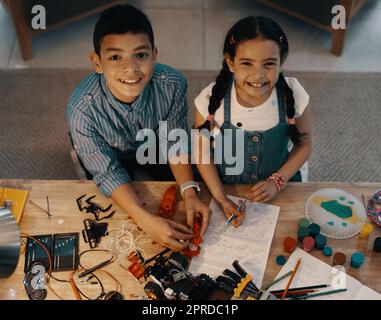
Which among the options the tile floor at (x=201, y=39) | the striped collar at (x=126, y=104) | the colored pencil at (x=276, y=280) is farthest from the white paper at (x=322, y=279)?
the tile floor at (x=201, y=39)

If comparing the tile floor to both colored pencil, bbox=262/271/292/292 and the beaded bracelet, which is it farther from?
colored pencil, bbox=262/271/292/292

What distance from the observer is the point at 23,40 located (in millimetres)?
2602

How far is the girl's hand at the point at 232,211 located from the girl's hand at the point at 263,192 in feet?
0.16

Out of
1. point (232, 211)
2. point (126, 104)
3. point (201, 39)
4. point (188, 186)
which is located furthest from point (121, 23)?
point (201, 39)

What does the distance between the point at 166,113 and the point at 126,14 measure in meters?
0.35

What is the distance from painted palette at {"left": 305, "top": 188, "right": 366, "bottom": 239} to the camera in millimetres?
1368

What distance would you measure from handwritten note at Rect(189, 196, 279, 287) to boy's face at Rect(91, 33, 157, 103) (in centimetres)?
40

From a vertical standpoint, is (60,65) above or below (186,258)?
above

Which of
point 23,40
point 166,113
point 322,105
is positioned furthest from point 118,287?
point 23,40

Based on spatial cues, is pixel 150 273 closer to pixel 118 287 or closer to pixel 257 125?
pixel 118 287

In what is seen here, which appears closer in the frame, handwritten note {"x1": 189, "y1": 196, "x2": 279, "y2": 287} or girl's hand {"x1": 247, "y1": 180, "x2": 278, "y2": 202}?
handwritten note {"x1": 189, "y1": 196, "x2": 279, "y2": 287}

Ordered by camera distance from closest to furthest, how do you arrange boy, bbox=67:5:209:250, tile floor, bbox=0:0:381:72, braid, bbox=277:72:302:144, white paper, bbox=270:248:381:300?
white paper, bbox=270:248:381:300 < boy, bbox=67:5:209:250 < braid, bbox=277:72:302:144 < tile floor, bbox=0:0:381:72

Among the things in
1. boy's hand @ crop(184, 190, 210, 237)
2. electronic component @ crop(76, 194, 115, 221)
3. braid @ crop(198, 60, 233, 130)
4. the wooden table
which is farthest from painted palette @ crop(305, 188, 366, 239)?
electronic component @ crop(76, 194, 115, 221)

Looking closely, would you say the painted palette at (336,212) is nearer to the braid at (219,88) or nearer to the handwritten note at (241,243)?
the handwritten note at (241,243)
